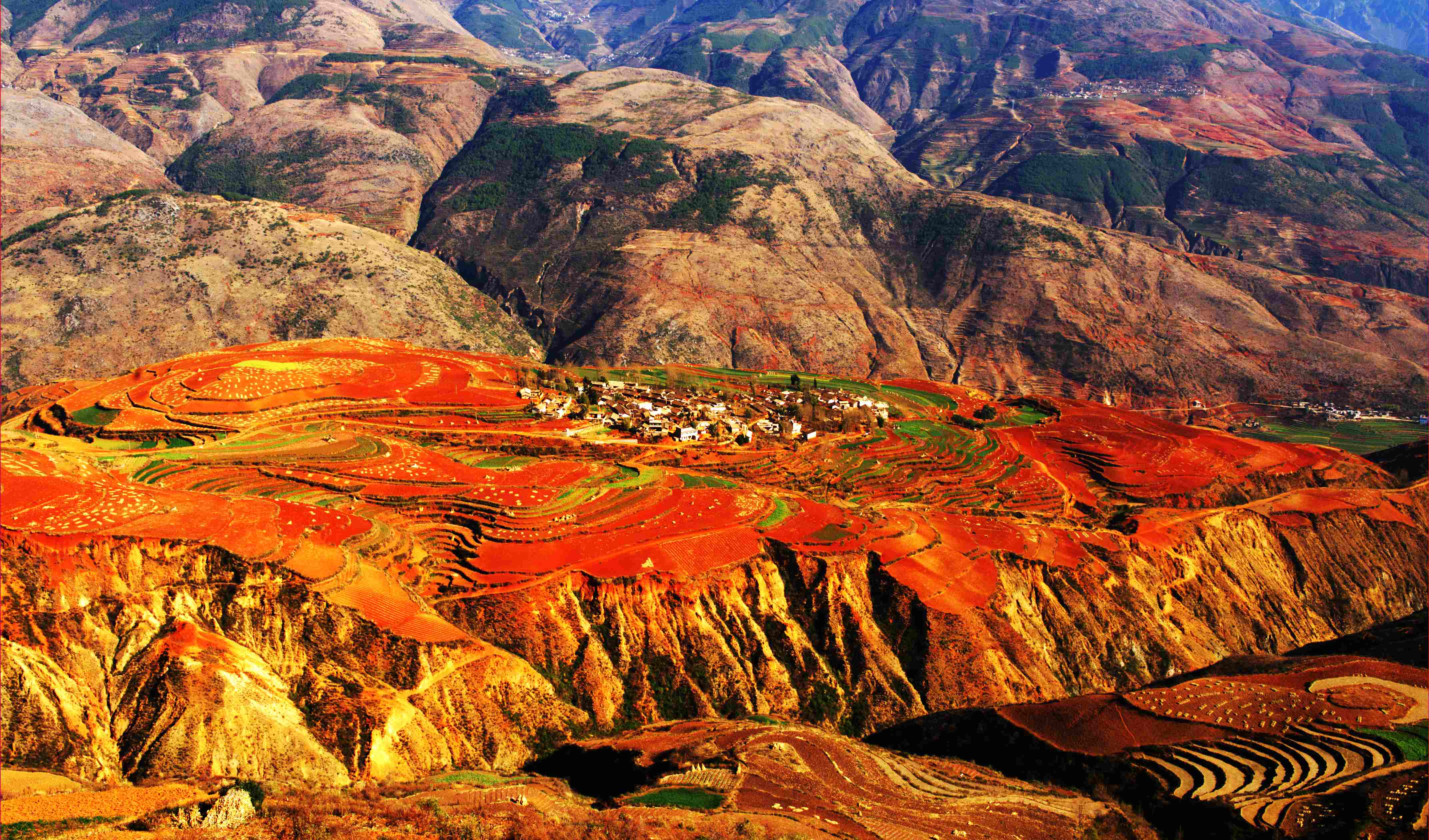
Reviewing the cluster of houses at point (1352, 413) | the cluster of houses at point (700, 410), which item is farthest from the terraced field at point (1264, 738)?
the cluster of houses at point (1352, 413)

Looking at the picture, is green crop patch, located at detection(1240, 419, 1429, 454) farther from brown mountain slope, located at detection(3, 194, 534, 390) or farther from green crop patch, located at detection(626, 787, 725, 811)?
green crop patch, located at detection(626, 787, 725, 811)

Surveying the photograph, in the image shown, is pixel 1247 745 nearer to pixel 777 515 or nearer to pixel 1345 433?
pixel 777 515

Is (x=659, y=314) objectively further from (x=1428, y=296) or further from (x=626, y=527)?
(x=1428, y=296)

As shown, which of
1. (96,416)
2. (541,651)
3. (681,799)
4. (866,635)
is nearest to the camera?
(681,799)

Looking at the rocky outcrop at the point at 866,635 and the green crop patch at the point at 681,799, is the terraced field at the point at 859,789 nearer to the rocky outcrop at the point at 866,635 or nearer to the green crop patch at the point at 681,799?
the green crop patch at the point at 681,799

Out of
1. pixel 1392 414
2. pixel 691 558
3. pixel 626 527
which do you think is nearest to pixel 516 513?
pixel 626 527

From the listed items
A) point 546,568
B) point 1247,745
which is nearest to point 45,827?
point 546,568

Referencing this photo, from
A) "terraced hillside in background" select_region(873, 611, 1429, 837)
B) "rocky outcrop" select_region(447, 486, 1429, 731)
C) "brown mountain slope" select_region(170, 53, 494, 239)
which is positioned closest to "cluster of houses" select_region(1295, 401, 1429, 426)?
"rocky outcrop" select_region(447, 486, 1429, 731)
